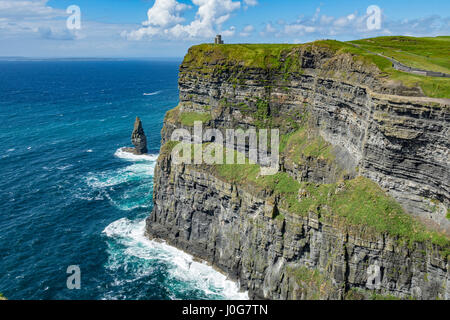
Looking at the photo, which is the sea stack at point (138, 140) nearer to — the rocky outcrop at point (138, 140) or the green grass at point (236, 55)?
the rocky outcrop at point (138, 140)

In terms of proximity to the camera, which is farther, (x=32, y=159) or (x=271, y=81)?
(x=32, y=159)

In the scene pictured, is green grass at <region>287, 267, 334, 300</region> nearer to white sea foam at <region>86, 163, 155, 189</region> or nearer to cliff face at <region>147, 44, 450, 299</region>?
cliff face at <region>147, 44, 450, 299</region>

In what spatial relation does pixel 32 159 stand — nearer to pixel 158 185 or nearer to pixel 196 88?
pixel 158 185

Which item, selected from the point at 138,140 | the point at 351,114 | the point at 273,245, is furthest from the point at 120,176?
the point at 351,114

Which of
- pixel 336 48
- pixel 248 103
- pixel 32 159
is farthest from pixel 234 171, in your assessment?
pixel 32 159

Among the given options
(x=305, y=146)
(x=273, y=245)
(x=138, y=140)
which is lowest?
(x=273, y=245)

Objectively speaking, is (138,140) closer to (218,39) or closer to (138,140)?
(138,140)

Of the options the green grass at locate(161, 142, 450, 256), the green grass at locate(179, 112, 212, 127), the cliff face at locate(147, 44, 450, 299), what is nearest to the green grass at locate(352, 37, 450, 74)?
the cliff face at locate(147, 44, 450, 299)
